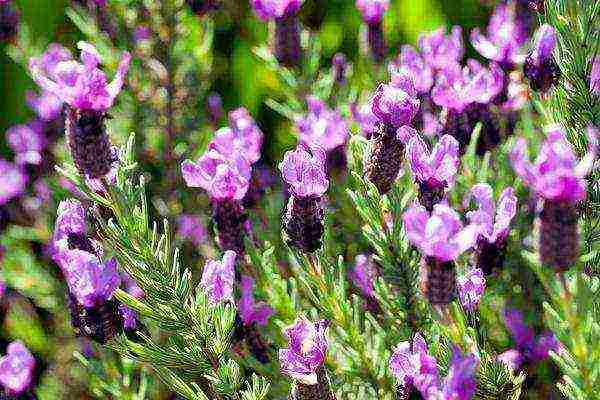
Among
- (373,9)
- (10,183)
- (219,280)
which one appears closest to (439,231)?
(219,280)

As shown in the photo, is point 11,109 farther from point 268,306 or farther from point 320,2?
point 268,306

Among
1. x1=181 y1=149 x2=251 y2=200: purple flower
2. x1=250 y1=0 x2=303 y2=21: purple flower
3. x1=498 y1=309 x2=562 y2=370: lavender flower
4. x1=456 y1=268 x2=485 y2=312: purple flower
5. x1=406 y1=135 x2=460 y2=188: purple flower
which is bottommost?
x1=498 y1=309 x2=562 y2=370: lavender flower

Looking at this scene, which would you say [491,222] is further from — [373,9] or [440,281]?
[373,9]

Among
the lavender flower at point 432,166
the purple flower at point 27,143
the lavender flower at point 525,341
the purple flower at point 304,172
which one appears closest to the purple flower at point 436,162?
the lavender flower at point 432,166

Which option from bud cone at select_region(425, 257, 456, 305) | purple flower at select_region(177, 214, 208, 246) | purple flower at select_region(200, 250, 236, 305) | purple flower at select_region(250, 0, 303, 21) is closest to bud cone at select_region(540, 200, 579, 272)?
bud cone at select_region(425, 257, 456, 305)

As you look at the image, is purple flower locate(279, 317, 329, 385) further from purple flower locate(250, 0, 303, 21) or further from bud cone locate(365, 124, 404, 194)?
purple flower locate(250, 0, 303, 21)

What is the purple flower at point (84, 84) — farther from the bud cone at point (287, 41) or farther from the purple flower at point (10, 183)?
the purple flower at point (10, 183)
